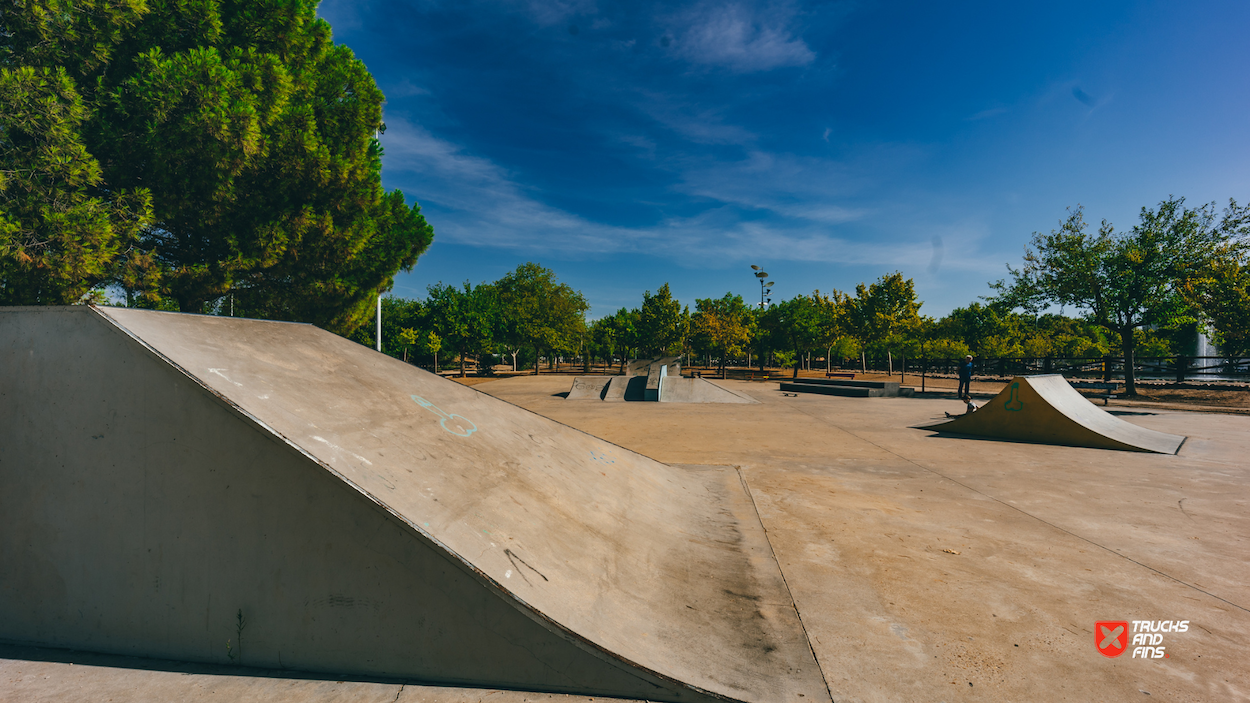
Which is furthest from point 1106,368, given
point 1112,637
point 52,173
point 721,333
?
point 52,173

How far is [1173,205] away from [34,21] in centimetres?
3485

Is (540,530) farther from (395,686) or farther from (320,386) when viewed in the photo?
(320,386)

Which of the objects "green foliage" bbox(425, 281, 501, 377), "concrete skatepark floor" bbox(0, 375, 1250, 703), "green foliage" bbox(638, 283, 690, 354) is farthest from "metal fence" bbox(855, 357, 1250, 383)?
"green foliage" bbox(425, 281, 501, 377)

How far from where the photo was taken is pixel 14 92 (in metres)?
9.16

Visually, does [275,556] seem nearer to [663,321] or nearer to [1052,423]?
[1052,423]

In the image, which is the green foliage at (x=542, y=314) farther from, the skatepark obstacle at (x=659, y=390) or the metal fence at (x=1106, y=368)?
the metal fence at (x=1106, y=368)

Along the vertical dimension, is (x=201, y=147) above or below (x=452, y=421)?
above

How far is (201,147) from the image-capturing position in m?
11.0

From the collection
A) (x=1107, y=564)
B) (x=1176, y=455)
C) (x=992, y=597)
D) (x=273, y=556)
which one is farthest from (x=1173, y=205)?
(x=273, y=556)

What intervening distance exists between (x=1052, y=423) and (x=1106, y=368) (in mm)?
23848

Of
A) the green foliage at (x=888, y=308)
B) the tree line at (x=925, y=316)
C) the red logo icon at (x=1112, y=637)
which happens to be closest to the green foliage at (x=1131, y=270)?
the tree line at (x=925, y=316)

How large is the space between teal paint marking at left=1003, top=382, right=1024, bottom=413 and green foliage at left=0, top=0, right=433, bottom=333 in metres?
18.4

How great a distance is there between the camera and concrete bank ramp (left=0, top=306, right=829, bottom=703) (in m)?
2.19

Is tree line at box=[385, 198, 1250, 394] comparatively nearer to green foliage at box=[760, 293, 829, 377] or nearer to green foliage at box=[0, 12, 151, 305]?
green foliage at box=[760, 293, 829, 377]
